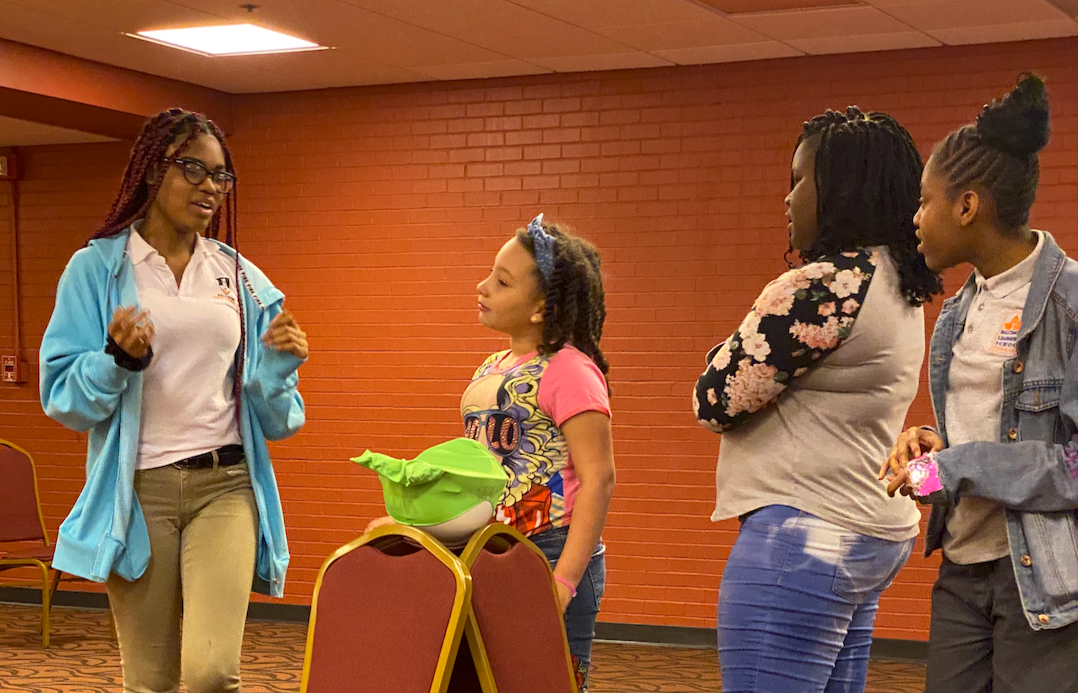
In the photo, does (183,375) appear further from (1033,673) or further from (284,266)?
(284,266)

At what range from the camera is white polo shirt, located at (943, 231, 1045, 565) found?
7.30 ft

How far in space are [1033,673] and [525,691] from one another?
2.86 ft

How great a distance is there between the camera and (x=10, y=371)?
8578 mm

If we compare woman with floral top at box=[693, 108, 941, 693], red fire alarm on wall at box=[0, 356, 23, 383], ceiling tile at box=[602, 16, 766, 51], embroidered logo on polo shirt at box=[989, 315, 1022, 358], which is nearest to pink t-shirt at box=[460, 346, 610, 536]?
woman with floral top at box=[693, 108, 941, 693]

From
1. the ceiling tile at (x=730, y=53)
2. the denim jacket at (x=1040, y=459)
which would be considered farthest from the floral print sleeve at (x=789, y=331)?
the ceiling tile at (x=730, y=53)

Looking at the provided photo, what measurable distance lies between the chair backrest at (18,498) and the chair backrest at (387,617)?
5.42 m

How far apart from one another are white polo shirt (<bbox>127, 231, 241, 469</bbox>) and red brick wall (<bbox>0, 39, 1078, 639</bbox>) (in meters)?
4.07

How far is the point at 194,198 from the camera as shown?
3.14 meters

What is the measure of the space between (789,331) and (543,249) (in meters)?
0.84

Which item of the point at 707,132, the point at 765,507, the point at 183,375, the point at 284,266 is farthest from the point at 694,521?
the point at 765,507

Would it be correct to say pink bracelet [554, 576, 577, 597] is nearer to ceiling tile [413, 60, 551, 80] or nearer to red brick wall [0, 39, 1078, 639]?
red brick wall [0, 39, 1078, 639]

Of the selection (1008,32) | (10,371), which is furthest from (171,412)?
(10,371)

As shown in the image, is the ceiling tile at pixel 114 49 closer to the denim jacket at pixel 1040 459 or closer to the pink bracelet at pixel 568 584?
the pink bracelet at pixel 568 584

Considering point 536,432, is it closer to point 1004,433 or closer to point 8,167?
point 1004,433
